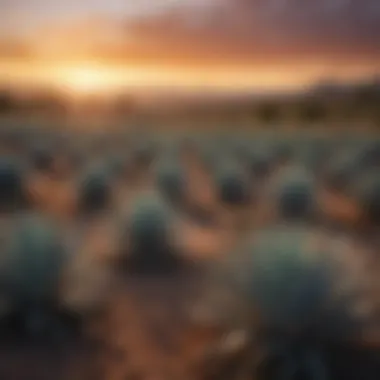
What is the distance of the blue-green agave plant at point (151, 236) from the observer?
4207 millimetres

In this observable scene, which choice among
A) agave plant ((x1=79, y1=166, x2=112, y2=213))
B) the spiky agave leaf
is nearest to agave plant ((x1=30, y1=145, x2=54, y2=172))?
agave plant ((x1=79, y1=166, x2=112, y2=213))

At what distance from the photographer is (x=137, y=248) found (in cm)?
426

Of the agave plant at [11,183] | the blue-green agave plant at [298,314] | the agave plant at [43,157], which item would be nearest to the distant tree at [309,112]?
the blue-green agave plant at [298,314]

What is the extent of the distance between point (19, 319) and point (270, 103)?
144cm

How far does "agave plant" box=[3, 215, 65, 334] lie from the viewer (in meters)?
4.06

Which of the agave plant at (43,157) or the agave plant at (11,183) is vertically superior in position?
the agave plant at (43,157)

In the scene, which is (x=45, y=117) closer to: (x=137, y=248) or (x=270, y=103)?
(x=137, y=248)

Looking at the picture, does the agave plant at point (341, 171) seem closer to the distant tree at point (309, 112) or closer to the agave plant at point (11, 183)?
the distant tree at point (309, 112)

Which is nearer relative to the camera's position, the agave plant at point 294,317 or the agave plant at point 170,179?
the agave plant at point 294,317

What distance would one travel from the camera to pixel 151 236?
428 cm

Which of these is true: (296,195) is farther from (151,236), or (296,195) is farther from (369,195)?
(151,236)

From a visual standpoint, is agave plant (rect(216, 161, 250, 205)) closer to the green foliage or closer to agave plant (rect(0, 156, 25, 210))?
the green foliage

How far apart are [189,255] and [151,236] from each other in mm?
216

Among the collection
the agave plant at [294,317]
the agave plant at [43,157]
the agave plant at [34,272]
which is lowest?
the agave plant at [294,317]
